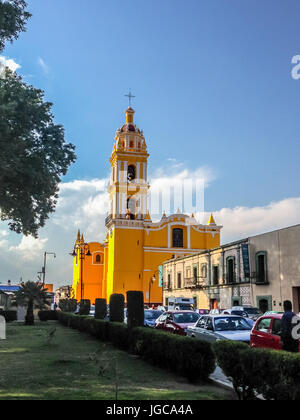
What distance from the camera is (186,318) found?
59.0ft

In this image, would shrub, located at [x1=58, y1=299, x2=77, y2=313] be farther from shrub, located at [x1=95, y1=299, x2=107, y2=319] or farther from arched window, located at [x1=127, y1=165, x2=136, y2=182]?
arched window, located at [x1=127, y1=165, x2=136, y2=182]

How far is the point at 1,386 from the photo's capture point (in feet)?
29.2

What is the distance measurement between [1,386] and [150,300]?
181 ft

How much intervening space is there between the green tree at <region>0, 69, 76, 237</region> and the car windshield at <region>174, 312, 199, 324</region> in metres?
6.78

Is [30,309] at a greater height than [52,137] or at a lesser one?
lesser

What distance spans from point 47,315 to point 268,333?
35.2m

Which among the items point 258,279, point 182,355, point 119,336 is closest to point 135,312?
point 119,336

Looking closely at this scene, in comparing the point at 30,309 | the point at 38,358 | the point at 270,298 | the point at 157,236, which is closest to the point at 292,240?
the point at 270,298

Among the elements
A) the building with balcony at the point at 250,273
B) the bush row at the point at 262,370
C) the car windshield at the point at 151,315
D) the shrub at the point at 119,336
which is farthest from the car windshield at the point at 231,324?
the building with balcony at the point at 250,273

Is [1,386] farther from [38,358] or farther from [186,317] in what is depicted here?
[186,317]

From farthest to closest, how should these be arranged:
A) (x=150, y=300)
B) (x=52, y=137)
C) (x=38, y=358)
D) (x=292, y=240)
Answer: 1. (x=150, y=300)
2. (x=292, y=240)
3. (x=52, y=137)
4. (x=38, y=358)

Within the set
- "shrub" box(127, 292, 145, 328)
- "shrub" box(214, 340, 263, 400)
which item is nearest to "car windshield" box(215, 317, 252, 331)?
"shrub" box(127, 292, 145, 328)
